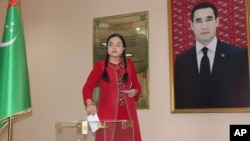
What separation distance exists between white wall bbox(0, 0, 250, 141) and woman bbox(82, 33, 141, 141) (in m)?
0.59

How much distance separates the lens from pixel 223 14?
2523mm

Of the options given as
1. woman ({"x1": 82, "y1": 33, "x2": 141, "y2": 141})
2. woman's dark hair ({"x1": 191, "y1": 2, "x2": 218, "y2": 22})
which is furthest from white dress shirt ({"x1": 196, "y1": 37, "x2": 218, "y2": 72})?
woman ({"x1": 82, "y1": 33, "x2": 141, "y2": 141})

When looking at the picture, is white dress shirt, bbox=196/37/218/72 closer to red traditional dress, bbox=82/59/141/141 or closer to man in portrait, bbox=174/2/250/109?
man in portrait, bbox=174/2/250/109

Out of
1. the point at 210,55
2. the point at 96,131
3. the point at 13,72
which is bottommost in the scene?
the point at 96,131

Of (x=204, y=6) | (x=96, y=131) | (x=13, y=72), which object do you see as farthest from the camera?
(x=204, y=6)

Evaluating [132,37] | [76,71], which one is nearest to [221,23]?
[132,37]

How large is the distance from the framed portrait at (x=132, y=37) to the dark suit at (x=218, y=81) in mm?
254

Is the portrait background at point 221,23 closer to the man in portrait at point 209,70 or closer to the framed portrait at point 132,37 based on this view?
the man in portrait at point 209,70

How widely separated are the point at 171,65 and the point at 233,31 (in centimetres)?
50

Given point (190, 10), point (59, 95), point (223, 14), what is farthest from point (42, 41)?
point (223, 14)

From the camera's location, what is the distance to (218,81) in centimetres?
248

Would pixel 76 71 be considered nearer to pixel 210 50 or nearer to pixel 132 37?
pixel 132 37

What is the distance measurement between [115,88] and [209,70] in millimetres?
823

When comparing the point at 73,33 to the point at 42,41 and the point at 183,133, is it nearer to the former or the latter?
the point at 42,41
